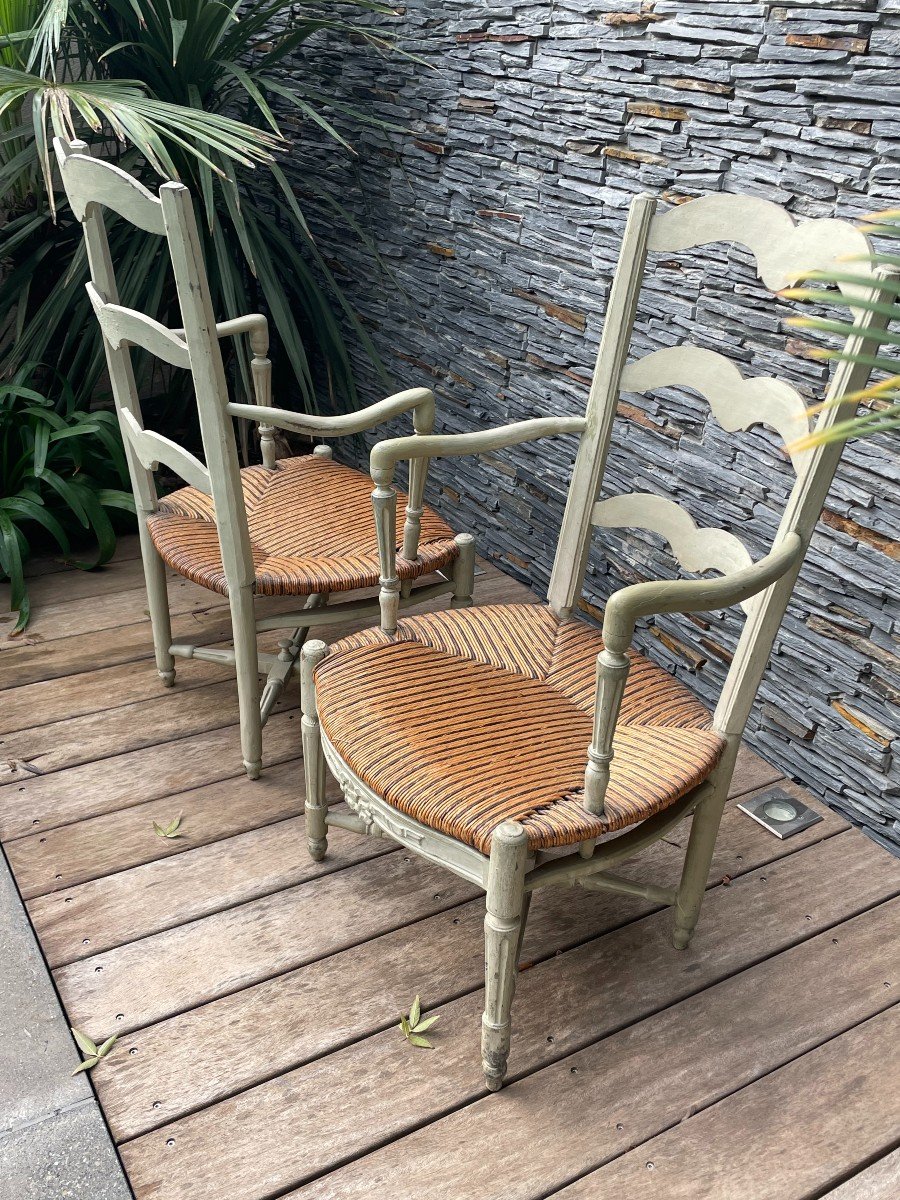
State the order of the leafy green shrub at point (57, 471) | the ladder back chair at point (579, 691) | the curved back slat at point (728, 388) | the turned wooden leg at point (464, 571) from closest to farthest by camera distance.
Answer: the ladder back chair at point (579, 691)
the curved back slat at point (728, 388)
the turned wooden leg at point (464, 571)
the leafy green shrub at point (57, 471)

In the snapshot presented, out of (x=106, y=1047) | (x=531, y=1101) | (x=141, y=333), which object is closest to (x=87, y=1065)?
(x=106, y=1047)

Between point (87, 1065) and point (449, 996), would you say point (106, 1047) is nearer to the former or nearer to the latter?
point (87, 1065)

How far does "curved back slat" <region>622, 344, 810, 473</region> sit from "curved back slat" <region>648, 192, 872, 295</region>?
0.42 ft

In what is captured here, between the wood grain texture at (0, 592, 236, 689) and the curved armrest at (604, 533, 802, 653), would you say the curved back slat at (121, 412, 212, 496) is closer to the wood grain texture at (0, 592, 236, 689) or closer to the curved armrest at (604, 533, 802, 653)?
the wood grain texture at (0, 592, 236, 689)

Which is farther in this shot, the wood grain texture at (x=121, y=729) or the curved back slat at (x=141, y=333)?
the wood grain texture at (x=121, y=729)

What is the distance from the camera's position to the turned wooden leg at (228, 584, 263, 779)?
5.86 feet

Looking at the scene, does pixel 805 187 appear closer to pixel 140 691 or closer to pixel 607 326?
pixel 607 326

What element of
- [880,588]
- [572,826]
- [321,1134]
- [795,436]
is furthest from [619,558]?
[321,1134]

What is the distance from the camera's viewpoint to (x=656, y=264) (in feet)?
6.60

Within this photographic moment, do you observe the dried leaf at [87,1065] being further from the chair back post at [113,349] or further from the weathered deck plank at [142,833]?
the chair back post at [113,349]

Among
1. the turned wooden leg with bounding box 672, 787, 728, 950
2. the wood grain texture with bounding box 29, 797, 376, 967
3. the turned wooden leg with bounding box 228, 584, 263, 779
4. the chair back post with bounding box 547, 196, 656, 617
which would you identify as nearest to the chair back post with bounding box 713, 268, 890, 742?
the turned wooden leg with bounding box 672, 787, 728, 950

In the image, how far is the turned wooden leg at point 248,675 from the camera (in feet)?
5.86

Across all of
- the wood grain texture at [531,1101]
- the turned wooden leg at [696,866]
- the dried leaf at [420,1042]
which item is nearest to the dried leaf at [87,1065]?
the wood grain texture at [531,1101]

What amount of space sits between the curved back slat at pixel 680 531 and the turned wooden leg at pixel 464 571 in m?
0.30
